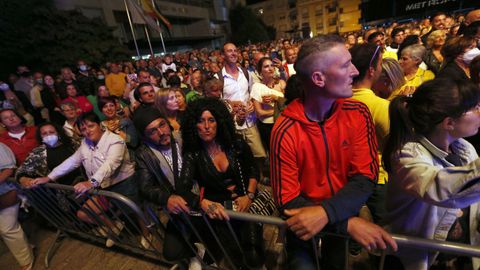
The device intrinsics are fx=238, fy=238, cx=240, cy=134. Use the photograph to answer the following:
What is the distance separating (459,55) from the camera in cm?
303

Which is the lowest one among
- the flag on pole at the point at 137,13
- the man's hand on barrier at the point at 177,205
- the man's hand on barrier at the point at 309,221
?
the man's hand on barrier at the point at 177,205

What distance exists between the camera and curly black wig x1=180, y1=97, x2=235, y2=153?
246 cm

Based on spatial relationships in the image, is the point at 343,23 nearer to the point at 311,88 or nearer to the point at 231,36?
the point at 231,36

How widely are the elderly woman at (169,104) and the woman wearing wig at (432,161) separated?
2.90 m

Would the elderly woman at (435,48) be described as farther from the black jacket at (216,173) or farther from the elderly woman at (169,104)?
the elderly woman at (169,104)

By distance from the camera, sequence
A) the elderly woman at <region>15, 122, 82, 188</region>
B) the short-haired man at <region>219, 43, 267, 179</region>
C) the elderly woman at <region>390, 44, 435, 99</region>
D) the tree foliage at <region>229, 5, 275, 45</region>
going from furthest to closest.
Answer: the tree foliage at <region>229, 5, 275, 45</region>
the short-haired man at <region>219, 43, 267, 179</region>
the elderly woman at <region>15, 122, 82, 188</region>
the elderly woman at <region>390, 44, 435, 99</region>

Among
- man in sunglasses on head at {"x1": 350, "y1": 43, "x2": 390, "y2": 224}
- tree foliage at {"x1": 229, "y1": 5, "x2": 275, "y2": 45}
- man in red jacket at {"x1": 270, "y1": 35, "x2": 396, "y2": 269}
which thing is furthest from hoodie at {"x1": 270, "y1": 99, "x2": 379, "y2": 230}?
tree foliage at {"x1": 229, "y1": 5, "x2": 275, "y2": 45}

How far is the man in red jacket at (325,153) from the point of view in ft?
4.49

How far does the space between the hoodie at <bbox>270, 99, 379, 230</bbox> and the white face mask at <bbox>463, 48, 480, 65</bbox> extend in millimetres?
2523

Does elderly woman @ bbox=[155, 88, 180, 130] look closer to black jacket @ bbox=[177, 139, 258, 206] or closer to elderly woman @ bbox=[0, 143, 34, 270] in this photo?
black jacket @ bbox=[177, 139, 258, 206]

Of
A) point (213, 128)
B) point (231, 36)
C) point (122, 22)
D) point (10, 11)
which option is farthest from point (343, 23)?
point (213, 128)

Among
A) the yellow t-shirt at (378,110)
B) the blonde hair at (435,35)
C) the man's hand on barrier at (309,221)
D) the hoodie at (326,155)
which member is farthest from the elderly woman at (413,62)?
the man's hand on barrier at (309,221)

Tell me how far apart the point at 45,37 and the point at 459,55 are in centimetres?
1741

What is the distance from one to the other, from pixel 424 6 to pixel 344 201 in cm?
3593
